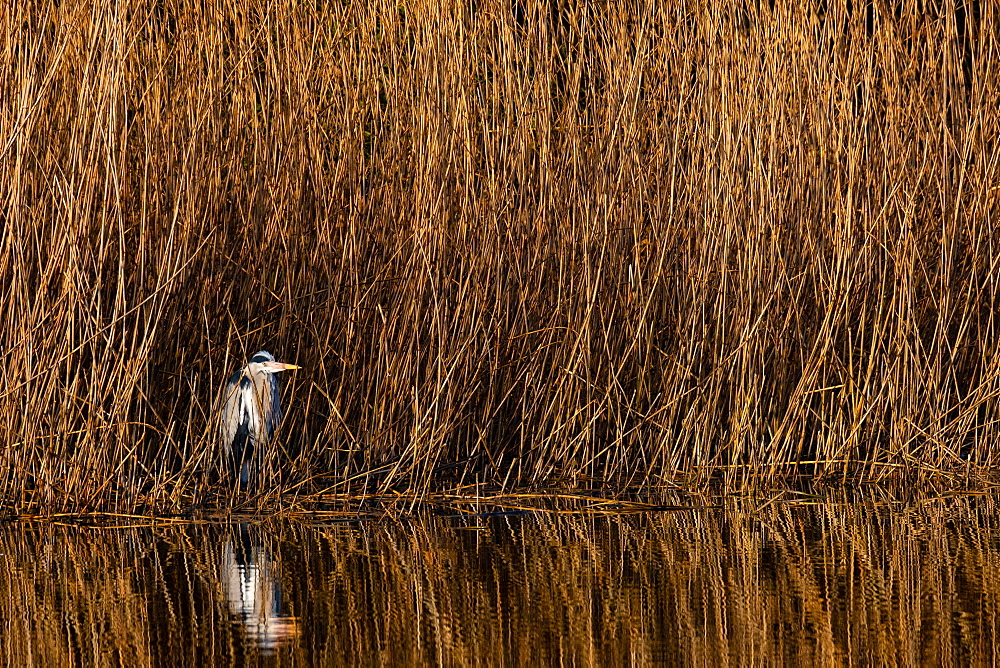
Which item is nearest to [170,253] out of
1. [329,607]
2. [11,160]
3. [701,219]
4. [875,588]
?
[11,160]

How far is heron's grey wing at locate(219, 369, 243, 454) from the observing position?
3938mm

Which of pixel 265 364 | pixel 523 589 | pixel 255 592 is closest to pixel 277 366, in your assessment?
pixel 265 364

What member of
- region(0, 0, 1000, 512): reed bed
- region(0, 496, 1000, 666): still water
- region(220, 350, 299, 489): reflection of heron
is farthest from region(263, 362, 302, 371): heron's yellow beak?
region(0, 496, 1000, 666): still water

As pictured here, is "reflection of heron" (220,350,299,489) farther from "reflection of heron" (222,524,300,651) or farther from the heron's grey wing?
"reflection of heron" (222,524,300,651)

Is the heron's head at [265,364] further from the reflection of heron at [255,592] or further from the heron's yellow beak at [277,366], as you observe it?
the reflection of heron at [255,592]

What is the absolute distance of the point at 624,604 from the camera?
2.88 metres

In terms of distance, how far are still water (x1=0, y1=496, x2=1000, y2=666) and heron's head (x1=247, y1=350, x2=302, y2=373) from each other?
0.45 meters

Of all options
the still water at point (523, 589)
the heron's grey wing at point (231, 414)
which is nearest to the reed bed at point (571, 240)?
the heron's grey wing at point (231, 414)

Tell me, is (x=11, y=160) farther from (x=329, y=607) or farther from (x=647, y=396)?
(x=647, y=396)

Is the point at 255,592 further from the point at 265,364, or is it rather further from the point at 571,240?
the point at 571,240

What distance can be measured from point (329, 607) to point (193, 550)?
0.61 m

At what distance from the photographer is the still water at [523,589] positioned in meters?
2.54

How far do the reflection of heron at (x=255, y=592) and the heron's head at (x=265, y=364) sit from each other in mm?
474

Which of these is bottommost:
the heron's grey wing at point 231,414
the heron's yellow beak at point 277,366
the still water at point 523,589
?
the still water at point 523,589
